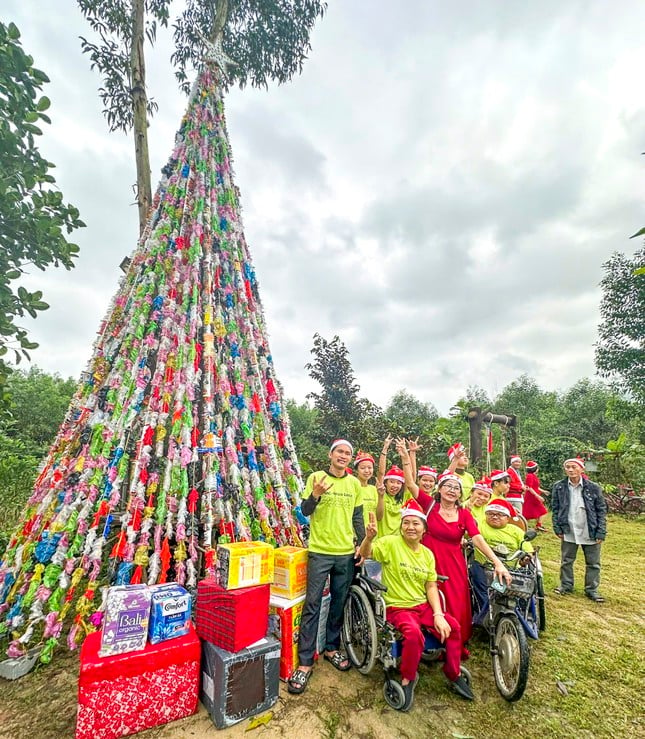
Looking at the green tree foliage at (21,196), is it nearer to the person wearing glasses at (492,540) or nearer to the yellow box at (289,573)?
the yellow box at (289,573)

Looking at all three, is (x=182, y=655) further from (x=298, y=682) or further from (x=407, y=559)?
(x=407, y=559)

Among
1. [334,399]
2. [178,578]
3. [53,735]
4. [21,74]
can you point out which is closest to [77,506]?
[178,578]

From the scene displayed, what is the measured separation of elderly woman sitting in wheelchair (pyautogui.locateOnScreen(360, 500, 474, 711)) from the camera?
8.76 ft

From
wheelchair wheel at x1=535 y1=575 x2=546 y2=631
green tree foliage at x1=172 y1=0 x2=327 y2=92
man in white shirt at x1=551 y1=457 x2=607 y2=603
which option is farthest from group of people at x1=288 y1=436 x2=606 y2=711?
green tree foliage at x1=172 y1=0 x2=327 y2=92

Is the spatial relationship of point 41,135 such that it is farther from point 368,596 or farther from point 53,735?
point 368,596

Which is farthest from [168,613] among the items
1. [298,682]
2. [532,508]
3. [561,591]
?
[532,508]

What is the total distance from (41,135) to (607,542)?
11360 mm

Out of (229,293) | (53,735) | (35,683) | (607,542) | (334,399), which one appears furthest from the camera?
(334,399)

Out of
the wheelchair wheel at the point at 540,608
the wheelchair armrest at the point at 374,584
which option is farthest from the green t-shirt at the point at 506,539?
the wheelchair armrest at the point at 374,584

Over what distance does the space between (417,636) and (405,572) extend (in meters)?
0.42

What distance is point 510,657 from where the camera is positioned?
2.86 m

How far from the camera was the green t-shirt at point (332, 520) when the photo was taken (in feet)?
10.3

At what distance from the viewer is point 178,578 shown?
3.26 m

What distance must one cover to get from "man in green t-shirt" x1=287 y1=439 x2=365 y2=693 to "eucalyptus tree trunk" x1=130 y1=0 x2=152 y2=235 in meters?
4.26
